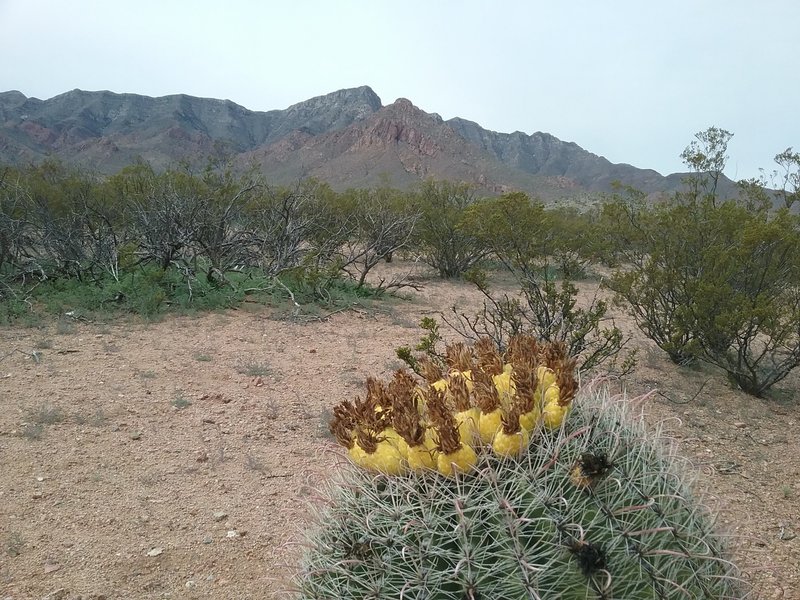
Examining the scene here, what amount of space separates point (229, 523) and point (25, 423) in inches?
96.2

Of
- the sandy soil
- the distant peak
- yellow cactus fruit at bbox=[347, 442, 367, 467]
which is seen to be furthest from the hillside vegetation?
the distant peak

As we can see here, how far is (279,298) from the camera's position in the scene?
10.3 meters

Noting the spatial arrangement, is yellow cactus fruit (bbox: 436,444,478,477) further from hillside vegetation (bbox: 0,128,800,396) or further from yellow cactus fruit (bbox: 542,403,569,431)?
hillside vegetation (bbox: 0,128,800,396)

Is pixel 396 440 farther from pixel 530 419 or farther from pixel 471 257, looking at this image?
pixel 471 257

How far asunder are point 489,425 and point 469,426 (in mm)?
57

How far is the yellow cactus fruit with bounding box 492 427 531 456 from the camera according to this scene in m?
1.61

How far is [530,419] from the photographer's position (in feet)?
5.46

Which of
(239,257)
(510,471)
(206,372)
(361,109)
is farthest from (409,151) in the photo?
(510,471)

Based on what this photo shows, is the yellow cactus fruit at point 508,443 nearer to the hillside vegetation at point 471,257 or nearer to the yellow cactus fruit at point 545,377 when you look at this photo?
the yellow cactus fruit at point 545,377

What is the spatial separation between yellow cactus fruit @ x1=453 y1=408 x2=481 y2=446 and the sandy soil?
1.60 ft

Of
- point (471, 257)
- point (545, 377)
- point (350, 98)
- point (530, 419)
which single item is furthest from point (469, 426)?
point (350, 98)

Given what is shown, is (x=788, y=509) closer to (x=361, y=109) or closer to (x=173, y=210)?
(x=173, y=210)

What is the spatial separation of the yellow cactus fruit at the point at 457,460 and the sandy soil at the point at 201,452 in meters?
0.46

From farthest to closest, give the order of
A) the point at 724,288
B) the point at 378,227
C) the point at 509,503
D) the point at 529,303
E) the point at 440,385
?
the point at 378,227 → the point at 529,303 → the point at 724,288 → the point at 440,385 → the point at 509,503
